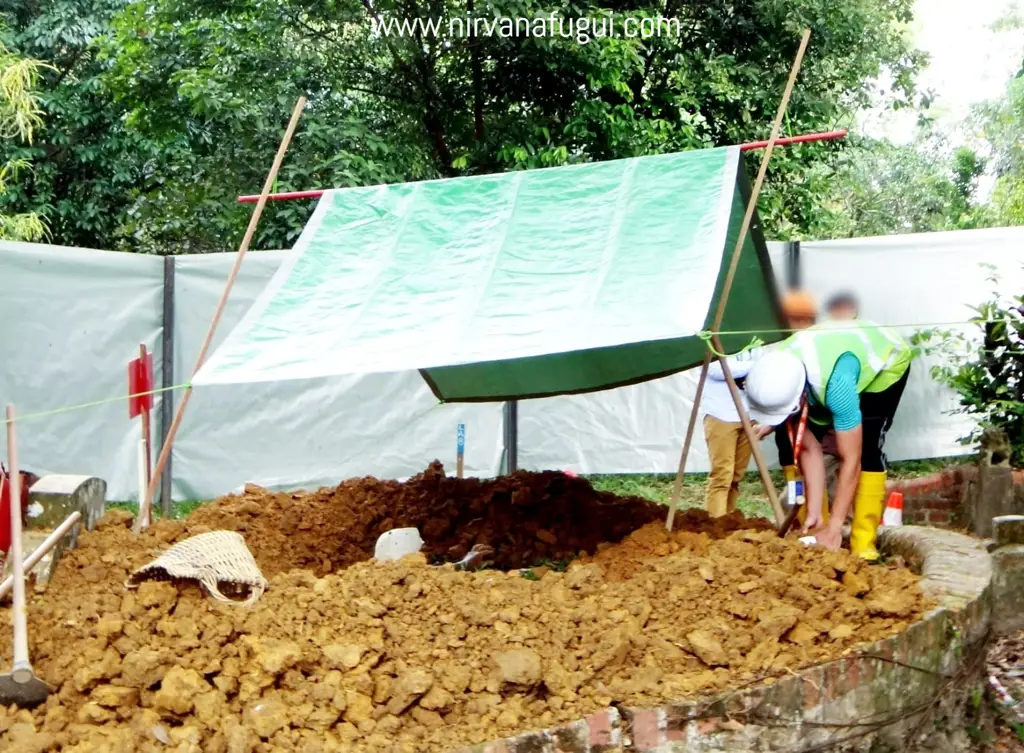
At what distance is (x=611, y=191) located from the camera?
486 centimetres

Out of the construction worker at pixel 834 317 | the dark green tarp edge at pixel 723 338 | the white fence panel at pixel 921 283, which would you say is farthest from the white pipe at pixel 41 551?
the white fence panel at pixel 921 283

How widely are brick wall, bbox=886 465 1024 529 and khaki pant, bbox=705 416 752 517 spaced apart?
3.46 ft

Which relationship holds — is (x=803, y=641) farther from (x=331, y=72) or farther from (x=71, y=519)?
(x=331, y=72)

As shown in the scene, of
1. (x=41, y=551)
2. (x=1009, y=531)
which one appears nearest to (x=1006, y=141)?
(x=1009, y=531)

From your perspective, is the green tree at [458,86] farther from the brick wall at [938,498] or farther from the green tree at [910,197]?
the green tree at [910,197]

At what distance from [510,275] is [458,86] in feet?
17.7

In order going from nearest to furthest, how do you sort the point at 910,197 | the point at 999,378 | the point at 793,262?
1. the point at 999,378
2. the point at 793,262
3. the point at 910,197

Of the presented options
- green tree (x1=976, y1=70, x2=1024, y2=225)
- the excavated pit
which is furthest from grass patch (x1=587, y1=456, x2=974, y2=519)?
green tree (x1=976, y1=70, x2=1024, y2=225)

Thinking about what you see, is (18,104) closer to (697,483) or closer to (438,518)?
(438,518)

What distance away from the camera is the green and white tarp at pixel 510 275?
3.92 m

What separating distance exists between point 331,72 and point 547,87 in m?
1.77

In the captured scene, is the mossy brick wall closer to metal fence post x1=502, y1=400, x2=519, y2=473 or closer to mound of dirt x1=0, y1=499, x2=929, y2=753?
mound of dirt x1=0, y1=499, x2=929, y2=753

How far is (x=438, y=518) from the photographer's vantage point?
5520mm

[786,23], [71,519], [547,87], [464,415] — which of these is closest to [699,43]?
[786,23]
